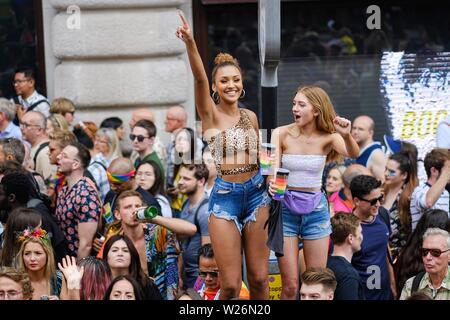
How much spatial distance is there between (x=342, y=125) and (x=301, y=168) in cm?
40

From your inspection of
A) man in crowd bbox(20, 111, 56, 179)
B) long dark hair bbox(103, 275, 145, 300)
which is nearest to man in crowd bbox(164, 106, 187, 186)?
man in crowd bbox(20, 111, 56, 179)

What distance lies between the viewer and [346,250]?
785 centimetres

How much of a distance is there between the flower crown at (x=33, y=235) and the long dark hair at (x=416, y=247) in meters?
2.43

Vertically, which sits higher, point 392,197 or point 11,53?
point 11,53

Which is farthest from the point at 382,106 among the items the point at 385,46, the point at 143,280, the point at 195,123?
the point at 143,280

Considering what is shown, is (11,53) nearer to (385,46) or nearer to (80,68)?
(80,68)

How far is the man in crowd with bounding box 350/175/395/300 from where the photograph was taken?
824 centimetres

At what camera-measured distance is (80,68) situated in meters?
11.8

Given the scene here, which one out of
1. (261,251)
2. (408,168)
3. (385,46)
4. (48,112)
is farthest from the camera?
(385,46)

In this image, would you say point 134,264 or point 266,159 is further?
point 134,264

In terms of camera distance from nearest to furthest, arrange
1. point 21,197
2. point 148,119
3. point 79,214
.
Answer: point 21,197 → point 79,214 → point 148,119

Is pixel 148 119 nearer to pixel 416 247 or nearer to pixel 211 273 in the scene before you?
pixel 211 273

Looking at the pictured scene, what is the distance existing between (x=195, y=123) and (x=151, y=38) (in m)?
0.96

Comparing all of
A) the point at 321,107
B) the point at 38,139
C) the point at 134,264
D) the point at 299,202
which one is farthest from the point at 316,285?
the point at 38,139
